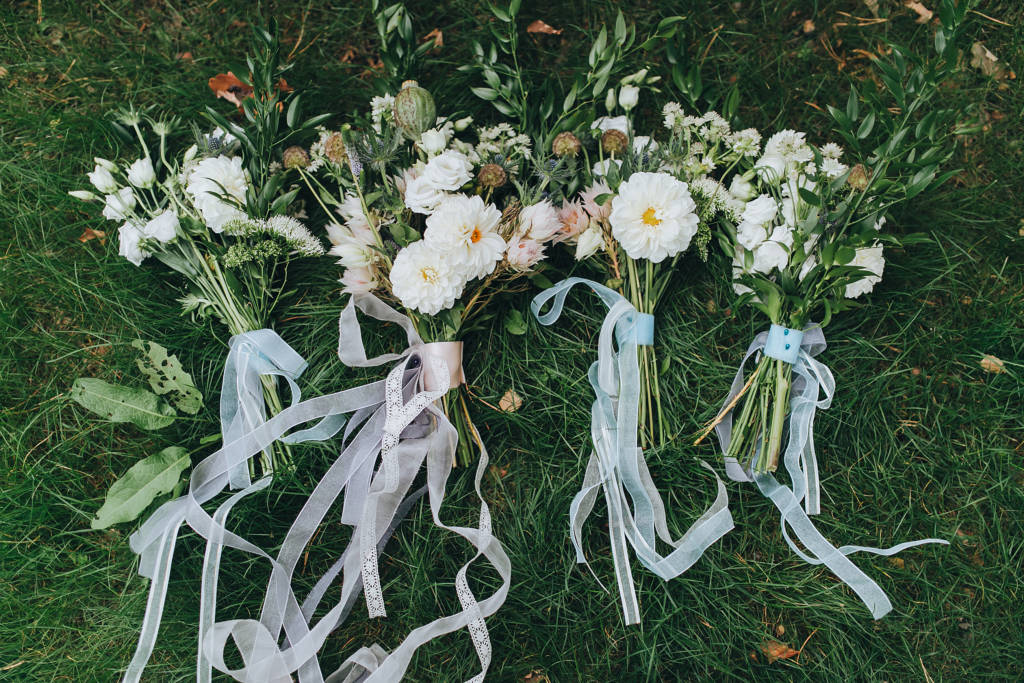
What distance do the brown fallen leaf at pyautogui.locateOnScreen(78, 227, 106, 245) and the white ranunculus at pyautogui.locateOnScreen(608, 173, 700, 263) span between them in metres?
1.76

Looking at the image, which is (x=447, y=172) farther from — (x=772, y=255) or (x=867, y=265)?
(x=867, y=265)

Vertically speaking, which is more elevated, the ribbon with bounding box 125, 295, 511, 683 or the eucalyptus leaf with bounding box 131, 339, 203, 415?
the eucalyptus leaf with bounding box 131, 339, 203, 415

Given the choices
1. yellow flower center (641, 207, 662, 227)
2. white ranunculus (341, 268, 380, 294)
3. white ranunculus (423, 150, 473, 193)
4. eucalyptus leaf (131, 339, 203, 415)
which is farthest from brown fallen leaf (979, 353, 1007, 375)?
eucalyptus leaf (131, 339, 203, 415)

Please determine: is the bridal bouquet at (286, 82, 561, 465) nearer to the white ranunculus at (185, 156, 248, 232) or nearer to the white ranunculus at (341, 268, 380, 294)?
the white ranunculus at (341, 268, 380, 294)

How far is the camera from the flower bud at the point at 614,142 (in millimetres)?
2035

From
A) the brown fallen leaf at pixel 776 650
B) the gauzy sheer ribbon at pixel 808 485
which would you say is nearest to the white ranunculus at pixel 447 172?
the gauzy sheer ribbon at pixel 808 485

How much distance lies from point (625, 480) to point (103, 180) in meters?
1.94

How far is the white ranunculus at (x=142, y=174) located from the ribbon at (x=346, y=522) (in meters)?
0.80

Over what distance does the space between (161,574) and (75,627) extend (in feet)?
1.48

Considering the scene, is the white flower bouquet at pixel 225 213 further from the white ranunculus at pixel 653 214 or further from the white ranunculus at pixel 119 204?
the white ranunculus at pixel 653 214

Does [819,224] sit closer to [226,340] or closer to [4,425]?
[226,340]

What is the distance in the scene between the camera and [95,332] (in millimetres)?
2205

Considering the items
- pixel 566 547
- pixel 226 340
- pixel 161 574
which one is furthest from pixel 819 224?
pixel 161 574

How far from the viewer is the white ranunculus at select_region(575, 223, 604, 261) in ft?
6.31
